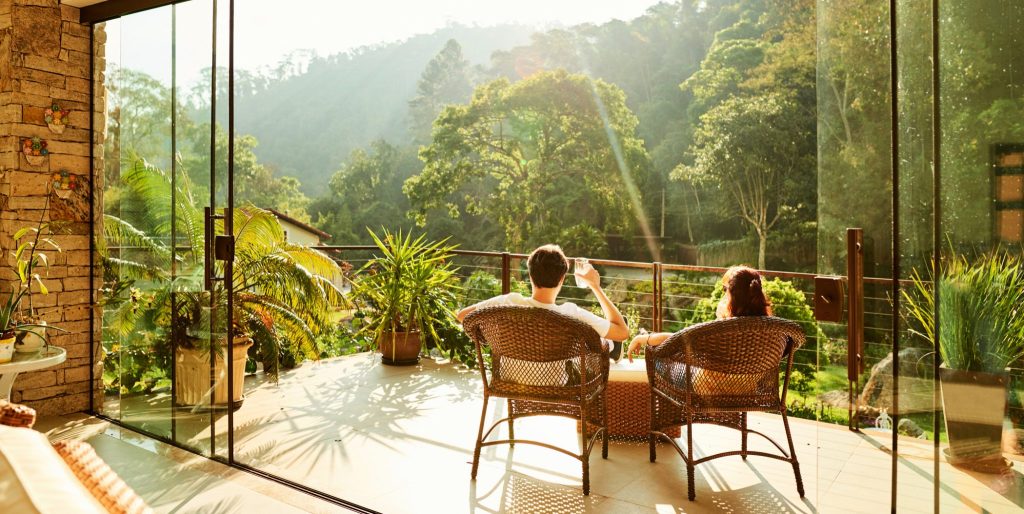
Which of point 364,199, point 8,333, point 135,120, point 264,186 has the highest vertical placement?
point 264,186

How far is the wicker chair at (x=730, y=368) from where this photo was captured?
2.87 m

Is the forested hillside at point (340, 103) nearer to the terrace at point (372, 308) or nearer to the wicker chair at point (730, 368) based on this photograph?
the terrace at point (372, 308)

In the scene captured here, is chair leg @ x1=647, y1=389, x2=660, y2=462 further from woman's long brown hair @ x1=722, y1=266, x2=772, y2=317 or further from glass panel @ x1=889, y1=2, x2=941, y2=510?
glass panel @ x1=889, y1=2, x2=941, y2=510

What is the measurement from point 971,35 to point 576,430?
277cm

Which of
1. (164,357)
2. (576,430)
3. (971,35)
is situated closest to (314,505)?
(164,357)

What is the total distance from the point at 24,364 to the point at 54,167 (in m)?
1.38

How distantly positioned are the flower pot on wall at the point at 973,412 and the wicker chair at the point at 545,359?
4.65 feet

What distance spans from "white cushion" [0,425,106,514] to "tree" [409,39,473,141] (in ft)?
77.7

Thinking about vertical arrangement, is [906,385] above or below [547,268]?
below

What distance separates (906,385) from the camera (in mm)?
1765

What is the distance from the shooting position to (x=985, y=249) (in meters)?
1.62

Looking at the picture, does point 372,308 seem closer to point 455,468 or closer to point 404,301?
point 404,301

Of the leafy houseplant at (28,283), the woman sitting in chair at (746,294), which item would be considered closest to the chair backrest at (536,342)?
the woman sitting in chair at (746,294)

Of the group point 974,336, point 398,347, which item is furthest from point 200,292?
point 974,336
